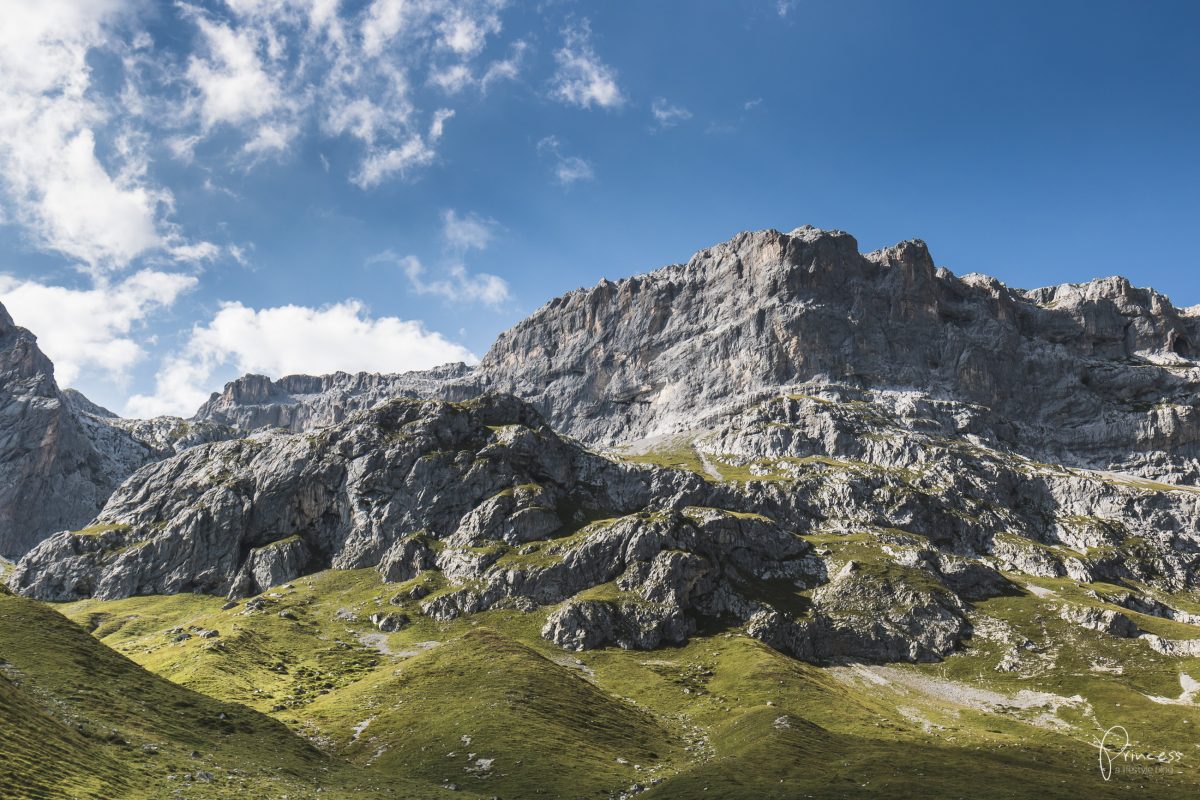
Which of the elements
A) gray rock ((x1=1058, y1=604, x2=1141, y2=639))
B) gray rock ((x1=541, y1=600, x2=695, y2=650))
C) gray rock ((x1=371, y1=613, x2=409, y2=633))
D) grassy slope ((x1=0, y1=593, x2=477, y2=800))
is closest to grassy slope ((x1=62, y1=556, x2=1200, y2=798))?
gray rock ((x1=371, y1=613, x2=409, y2=633))

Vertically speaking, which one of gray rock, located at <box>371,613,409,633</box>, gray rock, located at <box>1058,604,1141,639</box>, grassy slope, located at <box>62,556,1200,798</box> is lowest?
grassy slope, located at <box>62,556,1200,798</box>

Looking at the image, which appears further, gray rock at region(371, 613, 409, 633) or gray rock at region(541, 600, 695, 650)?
gray rock at region(371, 613, 409, 633)

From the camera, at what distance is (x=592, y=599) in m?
187

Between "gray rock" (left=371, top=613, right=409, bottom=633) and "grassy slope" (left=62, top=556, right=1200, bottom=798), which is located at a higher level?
"gray rock" (left=371, top=613, right=409, bottom=633)

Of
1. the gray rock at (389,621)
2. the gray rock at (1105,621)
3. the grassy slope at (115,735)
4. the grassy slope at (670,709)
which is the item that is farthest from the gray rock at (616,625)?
the grassy slope at (115,735)

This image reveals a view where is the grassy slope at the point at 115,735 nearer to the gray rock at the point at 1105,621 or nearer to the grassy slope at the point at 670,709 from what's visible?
the grassy slope at the point at 670,709

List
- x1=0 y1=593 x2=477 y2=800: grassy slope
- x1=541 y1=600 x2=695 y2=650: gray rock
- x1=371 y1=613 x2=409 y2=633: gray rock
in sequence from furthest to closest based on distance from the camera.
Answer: x1=371 y1=613 x2=409 y2=633: gray rock
x1=541 y1=600 x2=695 y2=650: gray rock
x1=0 y1=593 x2=477 y2=800: grassy slope

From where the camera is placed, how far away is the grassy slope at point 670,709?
273 ft

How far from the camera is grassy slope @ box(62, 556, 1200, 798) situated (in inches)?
3275

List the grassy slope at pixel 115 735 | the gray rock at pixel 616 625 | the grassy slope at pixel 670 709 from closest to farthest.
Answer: the grassy slope at pixel 115 735, the grassy slope at pixel 670 709, the gray rock at pixel 616 625

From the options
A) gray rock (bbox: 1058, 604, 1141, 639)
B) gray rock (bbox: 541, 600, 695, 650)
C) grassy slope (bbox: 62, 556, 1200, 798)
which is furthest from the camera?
gray rock (bbox: 1058, 604, 1141, 639)

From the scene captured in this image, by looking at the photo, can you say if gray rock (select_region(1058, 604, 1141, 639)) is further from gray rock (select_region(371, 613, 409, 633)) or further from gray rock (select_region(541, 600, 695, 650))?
gray rock (select_region(371, 613, 409, 633))

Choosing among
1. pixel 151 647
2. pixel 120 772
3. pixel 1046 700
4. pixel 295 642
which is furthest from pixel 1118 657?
pixel 151 647

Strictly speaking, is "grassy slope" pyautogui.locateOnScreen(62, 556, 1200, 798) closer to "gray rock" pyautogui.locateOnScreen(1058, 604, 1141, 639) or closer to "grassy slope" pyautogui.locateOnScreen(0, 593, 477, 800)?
"gray rock" pyautogui.locateOnScreen(1058, 604, 1141, 639)
